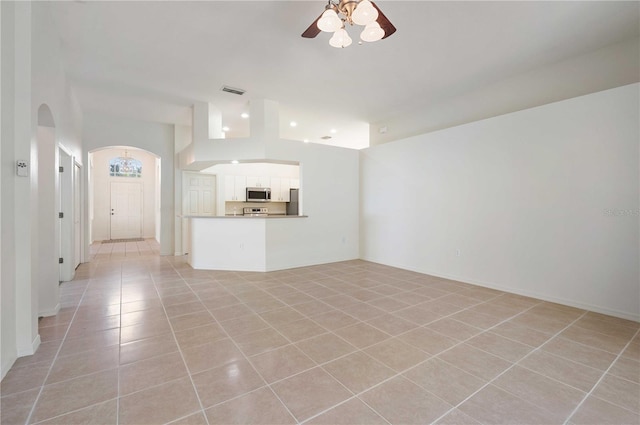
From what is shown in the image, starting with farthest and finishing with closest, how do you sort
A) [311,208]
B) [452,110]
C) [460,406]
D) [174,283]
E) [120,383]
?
1. [311,208]
2. [452,110]
3. [174,283]
4. [120,383]
5. [460,406]

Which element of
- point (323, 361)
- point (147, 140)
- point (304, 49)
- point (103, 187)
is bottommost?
point (323, 361)

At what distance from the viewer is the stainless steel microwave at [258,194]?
26.2 ft

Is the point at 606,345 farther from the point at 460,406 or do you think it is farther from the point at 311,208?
the point at 311,208

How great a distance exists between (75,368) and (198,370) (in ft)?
3.07

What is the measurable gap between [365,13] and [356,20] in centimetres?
10

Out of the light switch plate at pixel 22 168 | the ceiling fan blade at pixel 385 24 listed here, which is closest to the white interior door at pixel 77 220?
the light switch plate at pixel 22 168

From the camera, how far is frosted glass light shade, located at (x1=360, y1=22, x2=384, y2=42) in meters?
2.38

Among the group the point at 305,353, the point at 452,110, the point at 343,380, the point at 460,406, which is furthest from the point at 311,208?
the point at 460,406

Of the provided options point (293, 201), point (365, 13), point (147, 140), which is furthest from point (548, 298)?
point (147, 140)

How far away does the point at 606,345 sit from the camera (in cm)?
252

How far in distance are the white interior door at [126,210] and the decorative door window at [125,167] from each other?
0.35 meters

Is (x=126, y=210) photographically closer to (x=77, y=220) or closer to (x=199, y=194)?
(x=199, y=194)

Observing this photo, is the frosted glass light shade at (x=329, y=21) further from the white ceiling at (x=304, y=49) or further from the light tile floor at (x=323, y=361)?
the light tile floor at (x=323, y=361)

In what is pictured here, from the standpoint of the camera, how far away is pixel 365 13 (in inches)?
85.7
